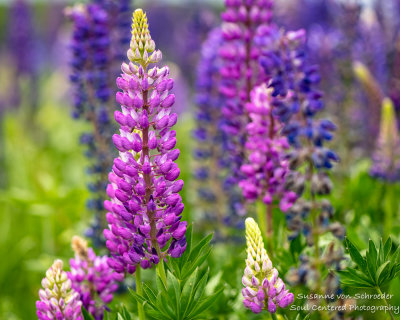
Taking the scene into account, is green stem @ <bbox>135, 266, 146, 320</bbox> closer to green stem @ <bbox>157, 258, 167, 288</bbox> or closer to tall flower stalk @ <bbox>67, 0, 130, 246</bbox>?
green stem @ <bbox>157, 258, 167, 288</bbox>

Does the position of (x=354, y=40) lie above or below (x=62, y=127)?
above

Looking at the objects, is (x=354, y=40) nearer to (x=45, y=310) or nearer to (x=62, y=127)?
(x=45, y=310)

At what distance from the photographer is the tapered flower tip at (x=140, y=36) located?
1564mm

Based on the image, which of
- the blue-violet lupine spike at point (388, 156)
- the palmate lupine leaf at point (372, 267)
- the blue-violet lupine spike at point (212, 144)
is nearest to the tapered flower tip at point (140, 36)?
the palmate lupine leaf at point (372, 267)

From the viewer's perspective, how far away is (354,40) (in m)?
4.26

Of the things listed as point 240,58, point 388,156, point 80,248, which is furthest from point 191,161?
point 80,248

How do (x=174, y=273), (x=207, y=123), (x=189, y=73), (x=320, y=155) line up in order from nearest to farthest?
(x=174, y=273) → (x=320, y=155) → (x=207, y=123) → (x=189, y=73)

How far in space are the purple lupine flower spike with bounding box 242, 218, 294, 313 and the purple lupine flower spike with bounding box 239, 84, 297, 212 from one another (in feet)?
1.97

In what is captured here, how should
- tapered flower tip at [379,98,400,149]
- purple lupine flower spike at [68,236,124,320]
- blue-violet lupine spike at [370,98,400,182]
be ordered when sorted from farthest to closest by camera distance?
1. blue-violet lupine spike at [370,98,400,182]
2. tapered flower tip at [379,98,400,149]
3. purple lupine flower spike at [68,236,124,320]

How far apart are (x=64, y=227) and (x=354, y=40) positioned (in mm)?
2699

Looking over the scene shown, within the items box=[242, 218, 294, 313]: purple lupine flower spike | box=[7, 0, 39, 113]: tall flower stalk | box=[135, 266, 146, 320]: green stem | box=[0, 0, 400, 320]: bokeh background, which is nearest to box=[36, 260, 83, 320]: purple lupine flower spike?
box=[135, 266, 146, 320]: green stem

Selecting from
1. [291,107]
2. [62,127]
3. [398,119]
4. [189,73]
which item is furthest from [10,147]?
[291,107]

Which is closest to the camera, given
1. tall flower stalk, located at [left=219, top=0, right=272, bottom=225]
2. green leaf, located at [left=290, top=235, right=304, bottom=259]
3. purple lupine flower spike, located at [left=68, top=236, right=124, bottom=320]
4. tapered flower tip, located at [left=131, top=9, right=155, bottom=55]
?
tapered flower tip, located at [left=131, top=9, right=155, bottom=55]

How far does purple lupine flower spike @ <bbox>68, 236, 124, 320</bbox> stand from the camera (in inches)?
77.0
